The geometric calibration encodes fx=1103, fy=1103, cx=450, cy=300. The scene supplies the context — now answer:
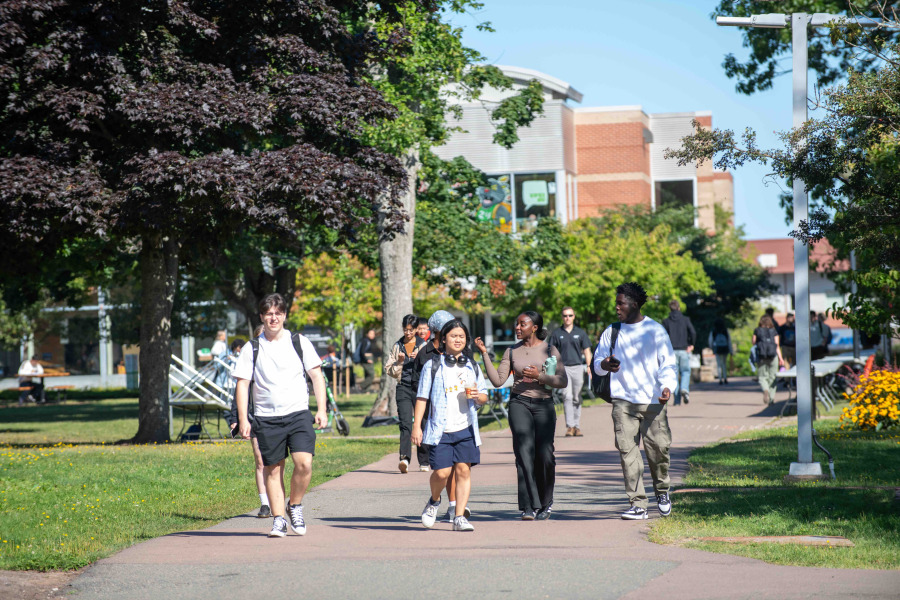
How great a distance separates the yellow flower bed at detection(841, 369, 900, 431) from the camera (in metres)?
14.3

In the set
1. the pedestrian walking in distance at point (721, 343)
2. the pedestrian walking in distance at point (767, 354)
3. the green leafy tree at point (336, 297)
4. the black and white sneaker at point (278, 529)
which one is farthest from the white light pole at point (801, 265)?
the green leafy tree at point (336, 297)

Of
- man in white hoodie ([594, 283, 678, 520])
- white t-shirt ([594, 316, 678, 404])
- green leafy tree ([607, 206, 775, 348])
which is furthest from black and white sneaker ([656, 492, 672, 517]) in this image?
green leafy tree ([607, 206, 775, 348])

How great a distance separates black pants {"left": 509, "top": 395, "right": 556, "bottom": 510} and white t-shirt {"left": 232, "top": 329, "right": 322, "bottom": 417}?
1754 millimetres

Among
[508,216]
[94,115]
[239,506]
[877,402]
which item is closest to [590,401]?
[877,402]

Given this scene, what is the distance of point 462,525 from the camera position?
8344 millimetres

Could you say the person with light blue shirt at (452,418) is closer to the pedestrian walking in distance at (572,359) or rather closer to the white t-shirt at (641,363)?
the white t-shirt at (641,363)

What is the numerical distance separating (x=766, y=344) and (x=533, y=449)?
1253 centimetres

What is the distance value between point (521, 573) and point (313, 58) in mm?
10515

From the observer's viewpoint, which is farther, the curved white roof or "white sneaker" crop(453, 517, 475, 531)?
the curved white roof

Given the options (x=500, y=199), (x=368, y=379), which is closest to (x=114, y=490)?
(x=368, y=379)

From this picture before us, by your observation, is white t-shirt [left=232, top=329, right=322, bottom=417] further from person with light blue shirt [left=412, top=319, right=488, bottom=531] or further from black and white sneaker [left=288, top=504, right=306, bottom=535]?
person with light blue shirt [left=412, top=319, right=488, bottom=531]

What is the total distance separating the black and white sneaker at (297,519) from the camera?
27.2 ft

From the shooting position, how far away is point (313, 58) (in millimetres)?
15586

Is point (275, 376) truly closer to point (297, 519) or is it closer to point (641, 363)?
point (297, 519)
